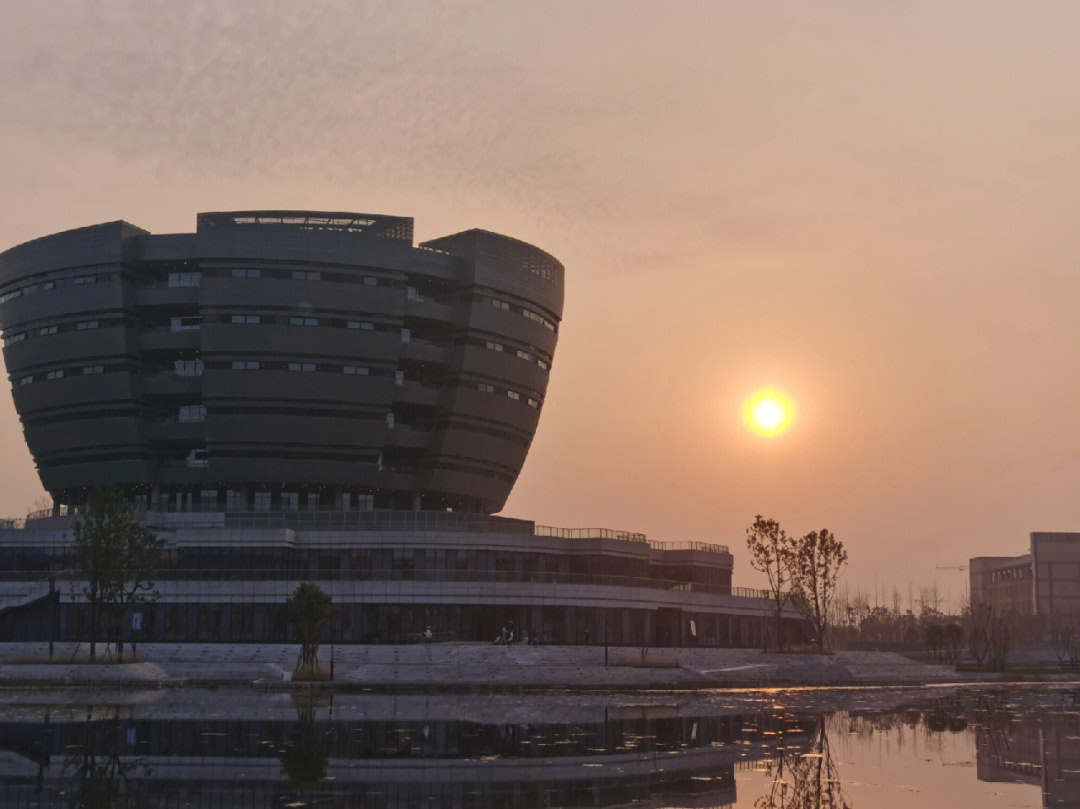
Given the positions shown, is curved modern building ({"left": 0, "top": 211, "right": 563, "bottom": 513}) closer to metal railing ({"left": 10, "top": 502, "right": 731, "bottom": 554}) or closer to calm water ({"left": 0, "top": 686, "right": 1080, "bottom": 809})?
metal railing ({"left": 10, "top": 502, "right": 731, "bottom": 554})

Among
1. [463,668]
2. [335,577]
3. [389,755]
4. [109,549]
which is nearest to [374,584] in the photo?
[335,577]

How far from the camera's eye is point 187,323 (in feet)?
483

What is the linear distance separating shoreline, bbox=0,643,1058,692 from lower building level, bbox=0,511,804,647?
8.51 meters

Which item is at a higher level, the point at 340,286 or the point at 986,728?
the point at 340,286

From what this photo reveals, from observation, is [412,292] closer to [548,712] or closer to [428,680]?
[428,680]

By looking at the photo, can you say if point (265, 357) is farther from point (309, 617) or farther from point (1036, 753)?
point (1036, 753)

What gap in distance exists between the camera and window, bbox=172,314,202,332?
146 m

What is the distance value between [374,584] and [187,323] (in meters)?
48.1

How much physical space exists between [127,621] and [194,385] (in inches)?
1579

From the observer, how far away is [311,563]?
4754 inches

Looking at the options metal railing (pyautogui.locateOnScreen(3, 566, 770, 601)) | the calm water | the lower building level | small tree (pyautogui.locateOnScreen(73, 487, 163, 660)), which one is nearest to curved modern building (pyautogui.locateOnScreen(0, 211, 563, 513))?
the lower building level

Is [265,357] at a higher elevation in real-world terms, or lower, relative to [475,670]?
higher

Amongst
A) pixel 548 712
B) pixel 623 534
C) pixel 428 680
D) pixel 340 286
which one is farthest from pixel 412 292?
pixel 548 712

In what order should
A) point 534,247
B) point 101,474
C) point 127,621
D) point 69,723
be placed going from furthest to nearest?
point 534,247, point 101,474, point 127,621, point 69,723
